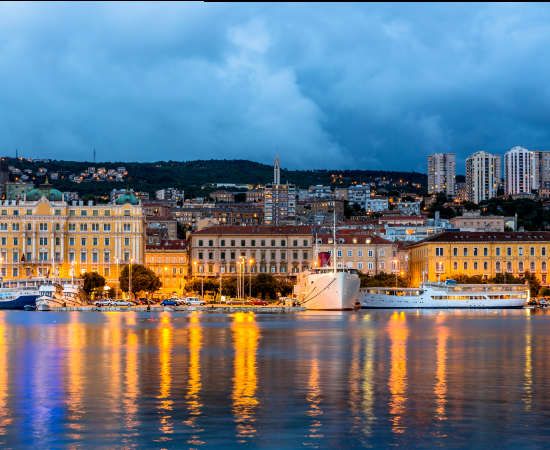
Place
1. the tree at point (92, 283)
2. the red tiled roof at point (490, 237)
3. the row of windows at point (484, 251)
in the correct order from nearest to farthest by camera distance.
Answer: the tree at point (92, 283) < the row of windows at point (484, 251) < the red tiled roof at point (490, 237)

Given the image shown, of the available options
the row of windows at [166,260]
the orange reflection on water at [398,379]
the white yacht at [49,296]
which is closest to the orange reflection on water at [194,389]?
the orange reflection on water at [398,379]

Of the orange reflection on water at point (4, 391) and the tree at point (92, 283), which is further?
the tree at point (92, 283)

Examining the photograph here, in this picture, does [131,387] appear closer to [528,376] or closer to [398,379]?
[398,379]

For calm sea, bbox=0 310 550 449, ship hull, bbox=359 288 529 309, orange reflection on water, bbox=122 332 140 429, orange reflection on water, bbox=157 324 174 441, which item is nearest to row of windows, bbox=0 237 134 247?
ship hull, bbox=359 288 529 309

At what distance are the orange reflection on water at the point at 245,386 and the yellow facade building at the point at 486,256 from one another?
90113 millimetres

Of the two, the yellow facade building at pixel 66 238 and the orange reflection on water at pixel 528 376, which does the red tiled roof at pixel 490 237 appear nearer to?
the yellow facade building at pixel 66 238

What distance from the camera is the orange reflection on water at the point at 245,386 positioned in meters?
21.1

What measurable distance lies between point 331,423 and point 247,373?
10113mm

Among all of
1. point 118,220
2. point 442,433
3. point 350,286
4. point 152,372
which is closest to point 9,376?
point 152,372

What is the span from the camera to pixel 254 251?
14550 centimetres

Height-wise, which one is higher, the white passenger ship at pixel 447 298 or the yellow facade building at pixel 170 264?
the yellow facade building at pixel 170 264

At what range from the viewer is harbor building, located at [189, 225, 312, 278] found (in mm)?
144500

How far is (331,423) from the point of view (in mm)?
21406

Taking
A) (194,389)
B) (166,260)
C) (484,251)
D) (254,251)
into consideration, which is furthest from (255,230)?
(194,389)
